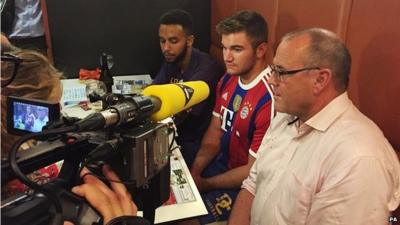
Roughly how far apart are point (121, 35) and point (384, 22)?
7.33ft

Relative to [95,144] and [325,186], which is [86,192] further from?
[325,186]

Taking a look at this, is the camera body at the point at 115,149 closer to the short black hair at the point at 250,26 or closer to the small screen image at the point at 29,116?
the small screen image at the point at 29,116

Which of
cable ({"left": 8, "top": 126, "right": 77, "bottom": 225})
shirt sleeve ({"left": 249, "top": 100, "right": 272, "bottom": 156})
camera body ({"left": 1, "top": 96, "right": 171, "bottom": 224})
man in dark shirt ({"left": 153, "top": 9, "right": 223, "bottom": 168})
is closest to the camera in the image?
cable ({"left": 8, "top": 126, "right": 77, "bottom": 225})

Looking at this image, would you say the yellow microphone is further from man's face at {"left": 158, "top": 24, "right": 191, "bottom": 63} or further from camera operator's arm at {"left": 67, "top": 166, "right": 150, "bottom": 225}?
man's face at {"left": 158, "top": 24, "right": 191, "bottom": 63}

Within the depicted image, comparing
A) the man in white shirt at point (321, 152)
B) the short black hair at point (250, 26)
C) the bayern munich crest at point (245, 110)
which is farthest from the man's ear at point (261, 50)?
the man in white shirt at point (321, 152)

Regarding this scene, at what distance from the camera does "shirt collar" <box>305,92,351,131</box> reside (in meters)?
1.15

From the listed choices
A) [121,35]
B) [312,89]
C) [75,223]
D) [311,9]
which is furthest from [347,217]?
[121,35]

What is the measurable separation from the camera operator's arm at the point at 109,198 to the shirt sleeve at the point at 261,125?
41.3 inches

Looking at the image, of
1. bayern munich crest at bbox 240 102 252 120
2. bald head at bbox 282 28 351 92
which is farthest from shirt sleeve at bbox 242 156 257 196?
bald head at bbox 282 28 351 92

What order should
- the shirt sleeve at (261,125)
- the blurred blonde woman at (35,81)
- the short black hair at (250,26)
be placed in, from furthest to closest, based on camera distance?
the short black hair at (250,26) < the shirt sleeve at (261,125) < the blurred blonde woman at (35,81)

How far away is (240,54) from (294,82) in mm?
618

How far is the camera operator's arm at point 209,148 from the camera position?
6.43ft

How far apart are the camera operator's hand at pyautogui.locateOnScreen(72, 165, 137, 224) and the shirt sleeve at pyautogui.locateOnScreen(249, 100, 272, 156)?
1050mm

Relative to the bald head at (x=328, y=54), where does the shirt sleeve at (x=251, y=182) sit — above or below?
below
